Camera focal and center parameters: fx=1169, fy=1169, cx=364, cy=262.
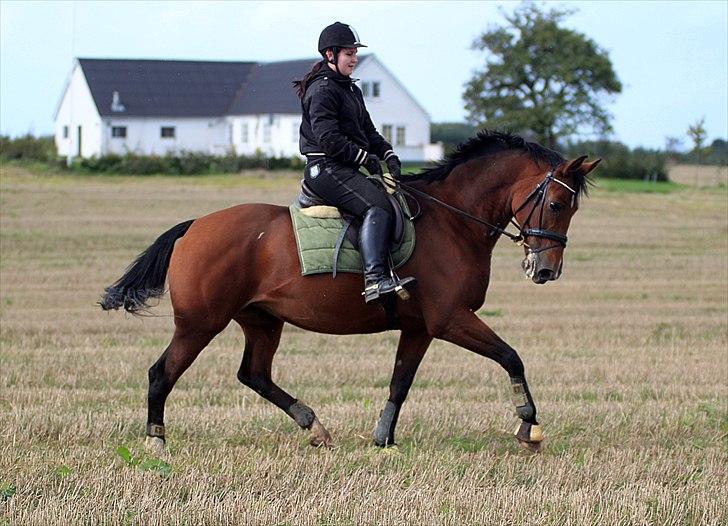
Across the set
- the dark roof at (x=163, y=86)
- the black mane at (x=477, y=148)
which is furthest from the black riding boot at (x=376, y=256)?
the dark roof at (x=163, y=86)

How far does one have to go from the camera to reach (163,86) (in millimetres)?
70750

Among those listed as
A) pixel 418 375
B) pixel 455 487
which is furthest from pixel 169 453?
pixel 418 375

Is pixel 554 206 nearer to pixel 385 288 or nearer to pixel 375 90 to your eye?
pixel 385 288

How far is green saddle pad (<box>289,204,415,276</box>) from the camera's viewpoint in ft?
27.6

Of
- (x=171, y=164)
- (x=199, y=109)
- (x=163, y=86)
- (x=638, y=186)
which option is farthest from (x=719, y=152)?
(x=163, y=86)

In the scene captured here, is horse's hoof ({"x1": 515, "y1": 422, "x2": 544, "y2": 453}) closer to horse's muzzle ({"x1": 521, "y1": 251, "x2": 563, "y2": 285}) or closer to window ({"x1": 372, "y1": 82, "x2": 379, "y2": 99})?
horse's muzzle ({"x1": 521, "y1": 251, "x2": 563, "y2": 285})

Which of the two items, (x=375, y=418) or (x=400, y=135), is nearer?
(x=375, y=418)

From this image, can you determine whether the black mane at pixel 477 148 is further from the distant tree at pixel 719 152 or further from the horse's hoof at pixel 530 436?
the distant tree at pixel 719 152

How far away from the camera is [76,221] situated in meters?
29.8

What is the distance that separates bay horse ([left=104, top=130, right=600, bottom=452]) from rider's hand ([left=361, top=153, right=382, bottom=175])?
1.03 feet

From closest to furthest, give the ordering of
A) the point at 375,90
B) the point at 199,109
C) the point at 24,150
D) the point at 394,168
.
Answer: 1. the point at 394,168
2. the point at 24,150
3. the point at 199,109
4. the point at 375,90

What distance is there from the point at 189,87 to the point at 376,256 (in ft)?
212

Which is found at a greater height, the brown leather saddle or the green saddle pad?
the brown leather saddle

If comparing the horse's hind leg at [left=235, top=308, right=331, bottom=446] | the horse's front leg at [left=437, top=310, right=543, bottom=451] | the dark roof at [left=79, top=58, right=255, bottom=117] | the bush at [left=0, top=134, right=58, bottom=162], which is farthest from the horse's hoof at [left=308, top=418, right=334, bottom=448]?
the dark roof at [left=79, top=58, right=255, bottom=117]
